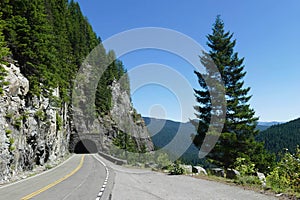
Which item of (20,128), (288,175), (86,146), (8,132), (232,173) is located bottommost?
(86,146)

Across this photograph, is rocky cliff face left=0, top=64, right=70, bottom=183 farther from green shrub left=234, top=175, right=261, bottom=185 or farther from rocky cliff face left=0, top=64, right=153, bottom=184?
green shrub left=234, top=175, right=261, bottom=185

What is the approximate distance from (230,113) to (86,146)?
4882 centimetres

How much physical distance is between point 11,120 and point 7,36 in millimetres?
8288

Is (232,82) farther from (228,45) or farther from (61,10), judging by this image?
(61,10)

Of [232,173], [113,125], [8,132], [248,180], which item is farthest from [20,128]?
[113,125]

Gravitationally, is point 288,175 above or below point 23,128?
below

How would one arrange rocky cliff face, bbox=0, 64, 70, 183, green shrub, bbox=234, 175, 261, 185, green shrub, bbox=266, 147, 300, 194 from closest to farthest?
green shrub, bbox=266, 147, 300, 194
green shrub, bbox=234, 175, 261, 185
rocky cliff face, bbox=0, 64, 70, 183

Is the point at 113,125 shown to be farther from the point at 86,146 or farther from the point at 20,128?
the point at 20,128

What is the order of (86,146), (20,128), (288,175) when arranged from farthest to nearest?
(86,146)
(20,128)
(288,175)

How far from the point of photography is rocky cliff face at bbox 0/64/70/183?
632 inches

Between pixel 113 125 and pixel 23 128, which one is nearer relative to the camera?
pixel 23 128

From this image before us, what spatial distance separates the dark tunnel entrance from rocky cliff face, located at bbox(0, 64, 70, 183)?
33474 millimetres

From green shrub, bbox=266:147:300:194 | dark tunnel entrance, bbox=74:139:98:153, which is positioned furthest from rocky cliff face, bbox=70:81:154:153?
green shrub, bbox=266:147:300:194

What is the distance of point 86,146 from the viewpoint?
6347 cm
